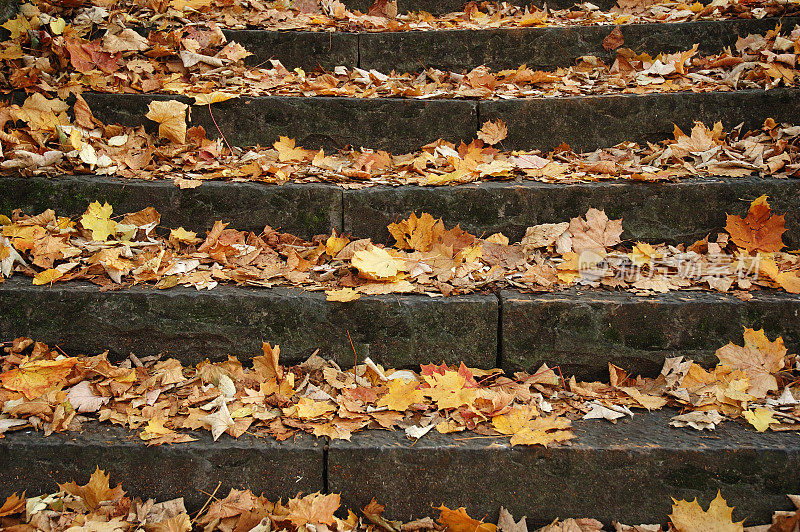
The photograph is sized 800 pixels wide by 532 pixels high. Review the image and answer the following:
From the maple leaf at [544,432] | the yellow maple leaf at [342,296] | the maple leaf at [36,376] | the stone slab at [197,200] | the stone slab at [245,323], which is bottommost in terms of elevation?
the maple leaf at [544,432]

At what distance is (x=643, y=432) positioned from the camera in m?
1.74

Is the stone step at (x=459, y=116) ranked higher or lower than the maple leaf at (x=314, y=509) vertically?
higher

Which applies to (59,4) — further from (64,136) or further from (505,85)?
(505,85)

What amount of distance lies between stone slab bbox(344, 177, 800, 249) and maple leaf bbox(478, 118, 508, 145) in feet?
1.32

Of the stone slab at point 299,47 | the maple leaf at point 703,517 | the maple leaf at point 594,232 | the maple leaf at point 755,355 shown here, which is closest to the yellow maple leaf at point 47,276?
the stone slab at point 299,47

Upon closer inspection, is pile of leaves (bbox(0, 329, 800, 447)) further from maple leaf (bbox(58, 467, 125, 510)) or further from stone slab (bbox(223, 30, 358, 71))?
stone slab (bbox(223, 30, 358, 71))

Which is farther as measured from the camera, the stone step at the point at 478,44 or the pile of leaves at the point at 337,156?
the stone step at the point at 478,44

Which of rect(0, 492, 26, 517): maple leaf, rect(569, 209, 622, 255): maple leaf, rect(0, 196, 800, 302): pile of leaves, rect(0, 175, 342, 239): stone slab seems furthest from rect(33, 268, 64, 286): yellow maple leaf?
rect(569, 209, 622, 255): maple leaf

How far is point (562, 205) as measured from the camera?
7.63 feet

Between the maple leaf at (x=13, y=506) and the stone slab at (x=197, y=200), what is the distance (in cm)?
115

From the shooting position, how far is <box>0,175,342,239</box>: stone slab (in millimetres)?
2295

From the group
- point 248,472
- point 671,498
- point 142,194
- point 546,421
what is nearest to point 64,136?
point 142,194

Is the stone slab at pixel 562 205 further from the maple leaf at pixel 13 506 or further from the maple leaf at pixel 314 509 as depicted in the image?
the maple leaf at pixel 13 506

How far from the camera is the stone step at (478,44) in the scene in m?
2.98
